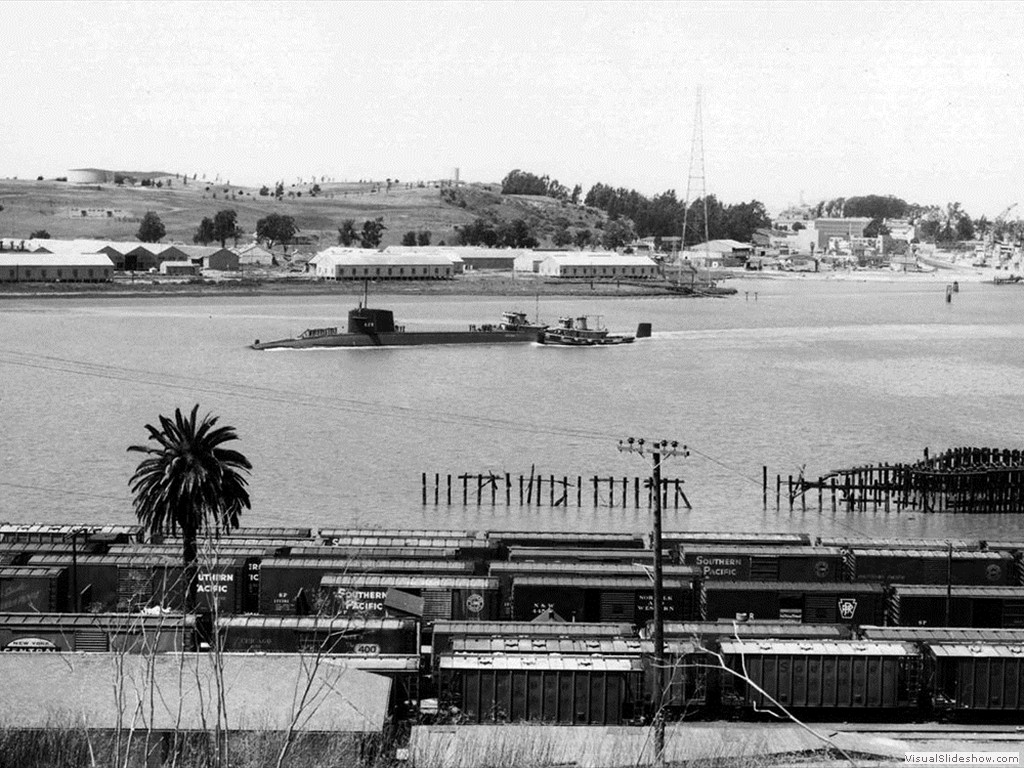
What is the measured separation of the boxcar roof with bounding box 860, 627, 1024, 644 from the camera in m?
22.1

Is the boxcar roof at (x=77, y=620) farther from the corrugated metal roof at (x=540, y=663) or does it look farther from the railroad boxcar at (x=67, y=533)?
the railroad boxcar at (x=67, y=533)

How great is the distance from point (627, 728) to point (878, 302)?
134576 millimetres

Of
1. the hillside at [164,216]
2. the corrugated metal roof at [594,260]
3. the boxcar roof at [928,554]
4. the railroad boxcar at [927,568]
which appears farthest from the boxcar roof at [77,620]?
the hillside at [164,216]

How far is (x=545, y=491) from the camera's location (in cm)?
4122

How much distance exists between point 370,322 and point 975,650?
64362 mm

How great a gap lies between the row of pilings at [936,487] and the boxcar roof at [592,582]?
14.8 metres

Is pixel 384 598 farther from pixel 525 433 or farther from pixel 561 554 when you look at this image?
pixel 525 433

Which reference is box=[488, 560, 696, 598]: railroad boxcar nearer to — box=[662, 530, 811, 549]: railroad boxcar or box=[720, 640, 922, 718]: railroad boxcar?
box=[662, 530, 811, 549]: railroad boxcar

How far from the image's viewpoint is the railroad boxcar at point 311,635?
21.8m

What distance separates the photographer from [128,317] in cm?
10062

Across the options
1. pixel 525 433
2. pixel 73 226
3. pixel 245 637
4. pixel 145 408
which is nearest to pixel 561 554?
pixel 245 637

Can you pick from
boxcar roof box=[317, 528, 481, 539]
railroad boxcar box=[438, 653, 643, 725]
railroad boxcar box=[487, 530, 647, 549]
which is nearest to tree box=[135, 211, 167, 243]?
boxcar roof box=[317, 528, 481, 539]

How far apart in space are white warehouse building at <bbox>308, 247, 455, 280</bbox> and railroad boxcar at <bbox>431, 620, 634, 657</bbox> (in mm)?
110412

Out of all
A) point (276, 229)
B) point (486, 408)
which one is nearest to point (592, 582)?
point (486, 408)
